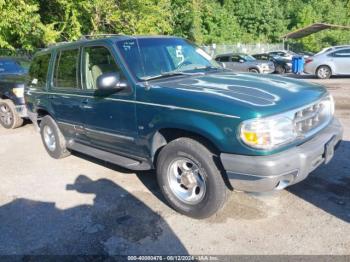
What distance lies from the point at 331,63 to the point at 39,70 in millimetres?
14315

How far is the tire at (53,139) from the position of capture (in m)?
6.16

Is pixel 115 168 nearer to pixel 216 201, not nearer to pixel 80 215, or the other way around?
pixel 80 215

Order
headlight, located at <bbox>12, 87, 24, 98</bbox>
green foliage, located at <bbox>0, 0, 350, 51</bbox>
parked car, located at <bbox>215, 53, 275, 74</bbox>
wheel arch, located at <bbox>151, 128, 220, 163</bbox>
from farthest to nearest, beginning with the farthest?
parked car, located at <bbox>215, 53, 275, 74</bbox>, green foliage, located at <bbox>0, 0, 350, 51</bbox>, headlight, located at <bbox>12, 87, 24, 98</bbox>, wheel arch, located at <bbox>151, 128, 220, 163</bbox>

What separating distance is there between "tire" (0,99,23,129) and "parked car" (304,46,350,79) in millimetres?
13558

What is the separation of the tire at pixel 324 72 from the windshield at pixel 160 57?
13.7 meters

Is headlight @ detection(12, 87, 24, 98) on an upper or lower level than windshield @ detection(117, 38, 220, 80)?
lower

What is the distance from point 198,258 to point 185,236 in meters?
0.39

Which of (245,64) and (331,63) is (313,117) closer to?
(331,63)

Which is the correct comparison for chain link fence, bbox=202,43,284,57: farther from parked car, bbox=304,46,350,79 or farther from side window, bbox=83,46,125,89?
side window, bbox=83,46,125,89

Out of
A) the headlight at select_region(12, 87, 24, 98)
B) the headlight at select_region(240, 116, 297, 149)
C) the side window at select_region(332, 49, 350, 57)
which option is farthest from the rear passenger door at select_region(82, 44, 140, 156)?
the side window at select_region(332, 49, 350, 57)

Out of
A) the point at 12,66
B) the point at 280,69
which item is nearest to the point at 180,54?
the point at 12,66

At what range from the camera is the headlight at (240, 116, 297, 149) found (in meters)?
3.38

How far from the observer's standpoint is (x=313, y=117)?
3.97 m

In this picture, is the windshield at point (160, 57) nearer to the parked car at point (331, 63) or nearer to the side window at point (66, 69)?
the side window at point (66, 69)
